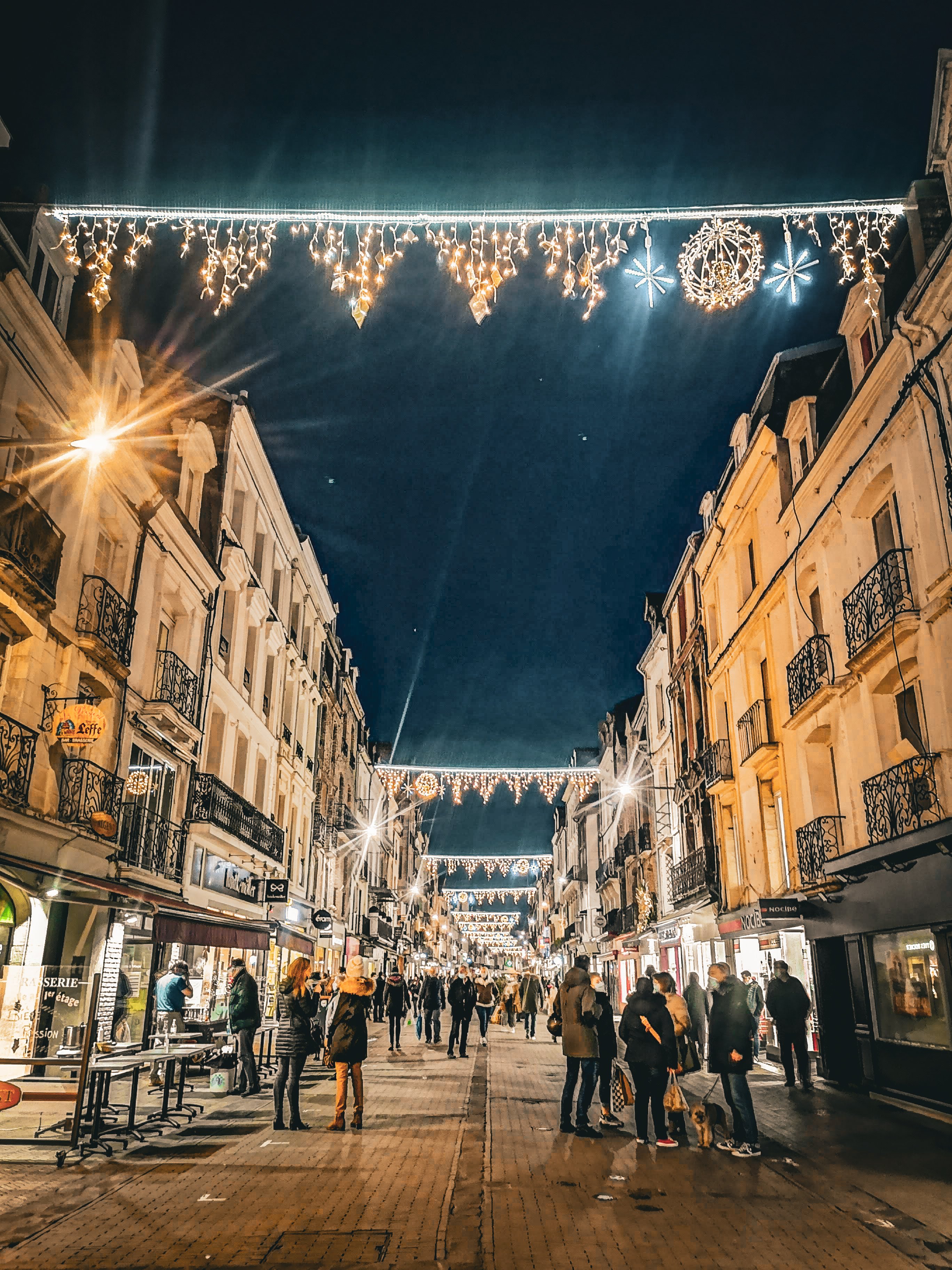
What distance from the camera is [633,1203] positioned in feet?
23.3

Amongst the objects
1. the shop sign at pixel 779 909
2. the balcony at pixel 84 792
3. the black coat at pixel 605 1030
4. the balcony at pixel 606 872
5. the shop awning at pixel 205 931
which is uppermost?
the balcony at pixel 606 872

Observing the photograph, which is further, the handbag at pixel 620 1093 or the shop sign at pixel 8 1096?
the handbag at pixel 620 1093

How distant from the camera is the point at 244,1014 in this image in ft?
41.4

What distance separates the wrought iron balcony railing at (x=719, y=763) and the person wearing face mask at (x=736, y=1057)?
1416 centimetres

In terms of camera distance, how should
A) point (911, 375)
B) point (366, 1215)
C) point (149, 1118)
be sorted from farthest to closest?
point (911, 375), point (149, 1118), point (366, 1215)

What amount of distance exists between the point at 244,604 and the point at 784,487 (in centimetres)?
1387

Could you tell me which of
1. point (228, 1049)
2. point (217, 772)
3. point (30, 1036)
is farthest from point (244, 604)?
point (30, 1036)

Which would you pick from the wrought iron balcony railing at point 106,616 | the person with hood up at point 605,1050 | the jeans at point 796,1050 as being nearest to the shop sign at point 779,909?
the jeans at point 796,1050

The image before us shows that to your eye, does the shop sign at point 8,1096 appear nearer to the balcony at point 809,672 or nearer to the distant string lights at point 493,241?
the distant string lights at point 493,241

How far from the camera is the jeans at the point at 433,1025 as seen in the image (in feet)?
80.1

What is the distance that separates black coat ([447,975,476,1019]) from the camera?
68.2ft

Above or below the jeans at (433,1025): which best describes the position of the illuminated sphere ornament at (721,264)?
above

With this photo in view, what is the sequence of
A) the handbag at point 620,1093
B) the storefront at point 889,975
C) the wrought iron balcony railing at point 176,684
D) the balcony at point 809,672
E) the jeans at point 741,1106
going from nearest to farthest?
1. the jeans at point 741,1106
2. the handbag at point 620,1093
3. the storefront at point 889,975
4. the balcony at point 809,672
5. the wrought iron balcony railing at point 176,684

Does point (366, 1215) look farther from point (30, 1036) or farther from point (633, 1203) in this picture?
point (30, 1036)
